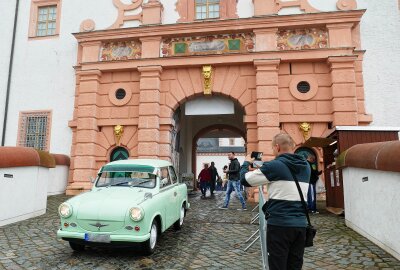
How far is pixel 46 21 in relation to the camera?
53.9ft

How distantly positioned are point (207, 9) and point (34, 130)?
10082 mm

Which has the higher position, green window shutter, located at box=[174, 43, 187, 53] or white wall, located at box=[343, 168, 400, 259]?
green window shutter, located at box=[174, 43, 187, 53]

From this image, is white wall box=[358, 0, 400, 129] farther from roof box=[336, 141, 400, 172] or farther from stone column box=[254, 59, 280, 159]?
roof box=[336, 141, 400, 172]

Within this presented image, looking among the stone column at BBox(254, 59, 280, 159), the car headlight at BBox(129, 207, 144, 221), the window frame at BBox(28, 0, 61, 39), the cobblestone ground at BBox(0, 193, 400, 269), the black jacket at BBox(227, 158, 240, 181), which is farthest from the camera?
the window frame at BBox(28, 0, 61, 39)

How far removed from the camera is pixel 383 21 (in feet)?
42.3

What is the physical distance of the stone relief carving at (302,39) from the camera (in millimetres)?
12670

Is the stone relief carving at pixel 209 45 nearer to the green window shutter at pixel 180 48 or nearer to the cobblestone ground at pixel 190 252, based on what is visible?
the green window shutter at pixel 180 48

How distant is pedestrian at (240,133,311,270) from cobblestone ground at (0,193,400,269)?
6.49 feet

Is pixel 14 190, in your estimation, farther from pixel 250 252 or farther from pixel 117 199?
pixel 250 252

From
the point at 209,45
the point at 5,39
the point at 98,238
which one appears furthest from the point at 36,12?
the point at 98,238

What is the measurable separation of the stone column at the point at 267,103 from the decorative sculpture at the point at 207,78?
193 centimetres

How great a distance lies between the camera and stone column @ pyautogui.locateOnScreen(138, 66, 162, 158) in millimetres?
13068

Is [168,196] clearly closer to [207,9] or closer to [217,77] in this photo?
[217,77]

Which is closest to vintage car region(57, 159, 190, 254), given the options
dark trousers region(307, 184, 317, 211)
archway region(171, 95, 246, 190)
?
dark trousers region(307, 184, 317, 211)
